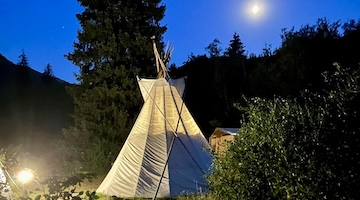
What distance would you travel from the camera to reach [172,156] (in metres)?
7.81

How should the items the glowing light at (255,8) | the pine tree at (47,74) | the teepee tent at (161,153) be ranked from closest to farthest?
1. the teepee tent at (161,153)
2. the glowing light at (255,8)
3. the pine tree at (47,74)

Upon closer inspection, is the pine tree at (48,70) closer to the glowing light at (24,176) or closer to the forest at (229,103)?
the forest at (229,103)

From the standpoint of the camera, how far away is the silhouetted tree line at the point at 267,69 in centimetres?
1738

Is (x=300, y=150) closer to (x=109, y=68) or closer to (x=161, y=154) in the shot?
(x=161, y=154)

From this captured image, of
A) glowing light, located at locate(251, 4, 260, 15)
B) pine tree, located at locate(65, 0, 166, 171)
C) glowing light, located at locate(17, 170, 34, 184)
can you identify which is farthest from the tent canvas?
pine tree, located at locate(65, 0, 166, 171)

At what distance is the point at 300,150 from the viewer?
3117mm

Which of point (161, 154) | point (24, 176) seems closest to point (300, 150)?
point (24, 176)

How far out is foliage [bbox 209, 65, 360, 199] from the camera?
302cm

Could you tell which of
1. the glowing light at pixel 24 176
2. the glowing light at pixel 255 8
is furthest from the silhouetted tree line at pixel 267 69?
the glowing light at pixel 24 176

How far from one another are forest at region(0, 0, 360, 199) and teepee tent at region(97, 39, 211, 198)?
150 centimetres

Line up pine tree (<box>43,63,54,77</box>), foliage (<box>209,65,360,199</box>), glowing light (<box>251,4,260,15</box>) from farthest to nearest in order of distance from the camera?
1. pine tree (<box>43,63,54,77</box>)
2. glowing light (<box>251,4,260,15</box>)
3. foliage (<box>209,65,360,199</box>)

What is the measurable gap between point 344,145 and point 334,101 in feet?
1.39

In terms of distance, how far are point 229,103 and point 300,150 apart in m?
17.8

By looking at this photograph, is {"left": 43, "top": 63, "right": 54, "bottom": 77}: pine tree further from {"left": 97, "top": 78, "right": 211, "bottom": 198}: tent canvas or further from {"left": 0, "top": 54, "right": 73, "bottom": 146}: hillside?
{"left": 97, "top": 78, "right": 211, "bottom": 198}: tent canvas
